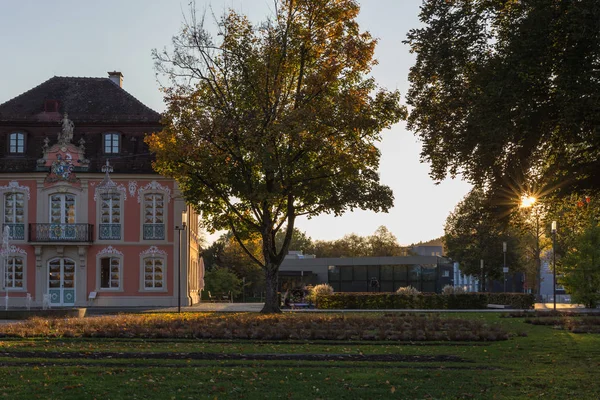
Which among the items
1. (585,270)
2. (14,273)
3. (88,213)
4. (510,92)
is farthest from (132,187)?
(510,92)

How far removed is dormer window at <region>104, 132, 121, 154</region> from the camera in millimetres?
46344

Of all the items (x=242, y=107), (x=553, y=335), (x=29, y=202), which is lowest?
(x=553, y=335)

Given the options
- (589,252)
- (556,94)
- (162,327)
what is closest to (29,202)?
(162,327)

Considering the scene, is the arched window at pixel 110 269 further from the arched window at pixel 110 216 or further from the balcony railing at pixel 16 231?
the balcony railing at pixel 16 231

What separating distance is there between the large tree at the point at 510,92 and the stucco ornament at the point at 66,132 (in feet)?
87.2

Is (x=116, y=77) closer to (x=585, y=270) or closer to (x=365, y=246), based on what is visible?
(x=585, y=270)

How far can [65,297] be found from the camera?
45.4m

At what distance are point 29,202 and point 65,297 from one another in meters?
5.32

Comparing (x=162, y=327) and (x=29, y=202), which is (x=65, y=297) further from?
(x=162, y=327)

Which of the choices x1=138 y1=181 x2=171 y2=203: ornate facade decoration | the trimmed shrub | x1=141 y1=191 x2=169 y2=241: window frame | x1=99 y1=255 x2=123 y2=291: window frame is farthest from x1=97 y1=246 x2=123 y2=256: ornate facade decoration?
the trimmed shrub

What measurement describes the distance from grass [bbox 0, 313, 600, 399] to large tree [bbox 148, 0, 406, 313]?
15497 mm

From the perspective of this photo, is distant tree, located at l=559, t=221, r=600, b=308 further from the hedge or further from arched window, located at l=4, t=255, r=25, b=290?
arched window, located at l=4, t=255, r=25, b=290

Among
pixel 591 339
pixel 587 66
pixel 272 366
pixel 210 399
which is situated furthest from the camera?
pixel 591 339

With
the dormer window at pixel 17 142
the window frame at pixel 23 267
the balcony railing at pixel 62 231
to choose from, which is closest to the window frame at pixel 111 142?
the balcony railing at pixel 62 231
